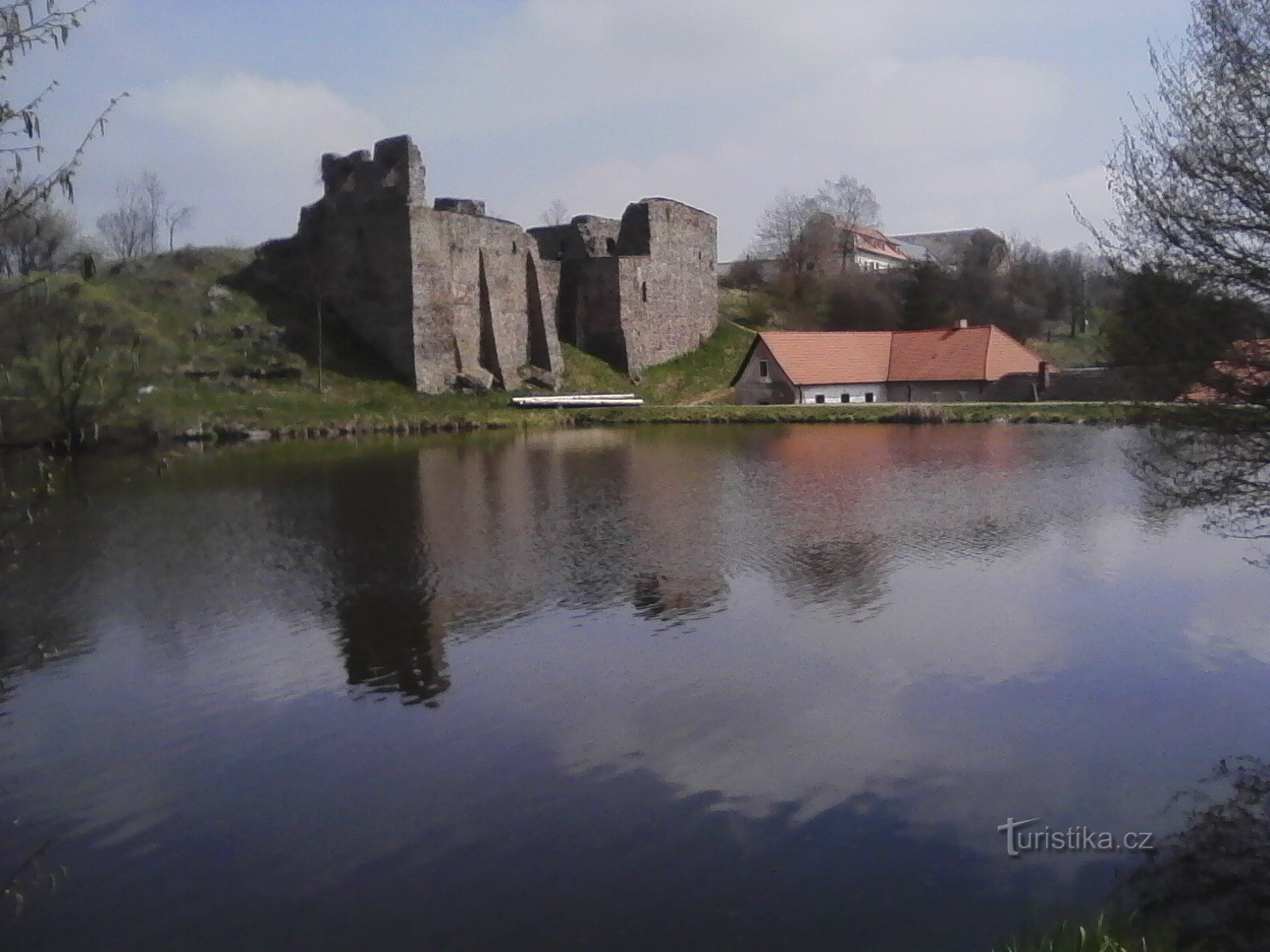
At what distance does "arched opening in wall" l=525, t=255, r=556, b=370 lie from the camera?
120ft

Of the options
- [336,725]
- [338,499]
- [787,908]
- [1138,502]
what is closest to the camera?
[787,908]

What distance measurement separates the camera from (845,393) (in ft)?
122

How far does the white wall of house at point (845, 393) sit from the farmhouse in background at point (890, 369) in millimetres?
26

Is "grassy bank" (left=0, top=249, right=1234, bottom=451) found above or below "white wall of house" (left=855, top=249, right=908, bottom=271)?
below

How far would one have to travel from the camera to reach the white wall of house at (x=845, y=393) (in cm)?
3622

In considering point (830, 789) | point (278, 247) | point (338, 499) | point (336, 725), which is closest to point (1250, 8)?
point (830, 789)

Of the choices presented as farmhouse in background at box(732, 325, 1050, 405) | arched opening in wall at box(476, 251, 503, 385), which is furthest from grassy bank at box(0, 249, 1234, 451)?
farmhouse in background at box(732, 325, 1050, 405)

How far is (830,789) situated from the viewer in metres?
6.29

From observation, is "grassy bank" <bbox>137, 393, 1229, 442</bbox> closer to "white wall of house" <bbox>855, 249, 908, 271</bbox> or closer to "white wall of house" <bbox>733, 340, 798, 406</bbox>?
"white wall of house" <bbox>733, 340, 798, 406</bbox>

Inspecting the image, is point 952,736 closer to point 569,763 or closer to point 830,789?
point 830,789

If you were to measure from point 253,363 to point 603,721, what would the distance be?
26.1 meters

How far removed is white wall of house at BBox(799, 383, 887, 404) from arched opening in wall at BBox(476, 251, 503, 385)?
9707 millimetres

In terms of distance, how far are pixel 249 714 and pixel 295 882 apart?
2512mm

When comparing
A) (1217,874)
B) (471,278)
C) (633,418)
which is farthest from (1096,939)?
(471,278)
